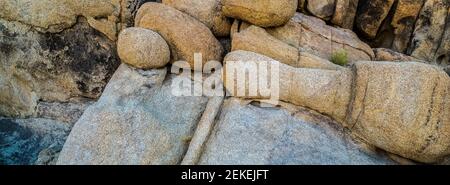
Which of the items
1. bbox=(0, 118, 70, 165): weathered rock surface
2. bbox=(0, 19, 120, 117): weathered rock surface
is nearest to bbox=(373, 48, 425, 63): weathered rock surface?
bbox=(0, 19, 120, 117): weathered rock surface

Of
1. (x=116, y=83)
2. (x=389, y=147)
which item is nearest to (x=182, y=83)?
(x=116, y=83)

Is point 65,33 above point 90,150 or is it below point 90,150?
above

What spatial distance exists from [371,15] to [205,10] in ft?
18.5

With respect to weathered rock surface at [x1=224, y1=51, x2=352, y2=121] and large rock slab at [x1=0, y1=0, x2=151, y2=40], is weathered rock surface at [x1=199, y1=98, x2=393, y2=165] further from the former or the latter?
large rock slab at [x1=0, y1=0, x2=151, y2=40]

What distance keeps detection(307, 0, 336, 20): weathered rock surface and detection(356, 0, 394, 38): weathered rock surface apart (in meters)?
1.11

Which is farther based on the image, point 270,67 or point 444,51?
point 444,51

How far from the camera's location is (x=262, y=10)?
10.0 metres

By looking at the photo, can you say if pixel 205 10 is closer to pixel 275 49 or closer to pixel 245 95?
pixel 275 49

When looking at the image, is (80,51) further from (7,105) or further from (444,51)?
(444,51)

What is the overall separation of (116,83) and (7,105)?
4.91 metres

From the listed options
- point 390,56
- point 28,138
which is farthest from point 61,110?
point 390,56

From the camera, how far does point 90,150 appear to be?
7.71 m
